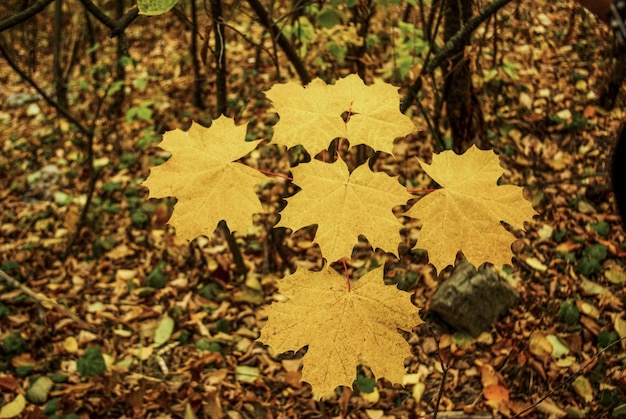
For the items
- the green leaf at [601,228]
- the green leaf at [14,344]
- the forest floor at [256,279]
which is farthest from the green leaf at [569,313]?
the green leaf at [14,344]

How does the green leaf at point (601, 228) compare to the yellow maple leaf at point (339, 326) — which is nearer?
the yellow maple leaf at point (339, 326)

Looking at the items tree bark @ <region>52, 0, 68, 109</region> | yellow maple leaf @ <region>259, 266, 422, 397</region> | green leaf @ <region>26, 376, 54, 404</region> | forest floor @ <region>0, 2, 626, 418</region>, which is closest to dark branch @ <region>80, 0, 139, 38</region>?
forest floor @ <region>0, 2, 626, 418</region>

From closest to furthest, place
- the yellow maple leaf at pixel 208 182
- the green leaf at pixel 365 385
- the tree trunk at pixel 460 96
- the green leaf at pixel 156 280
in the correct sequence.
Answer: the yellow maple leaf at pixel 208 182 → the green leaf at pixel 365 385 → the tree trunk at pixel 460 96 → the green leaf at pixel 156 280

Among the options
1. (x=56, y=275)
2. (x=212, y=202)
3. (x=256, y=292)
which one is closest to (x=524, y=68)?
(x=256, y=292)

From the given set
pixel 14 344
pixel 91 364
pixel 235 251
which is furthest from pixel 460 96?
pixel 14 344

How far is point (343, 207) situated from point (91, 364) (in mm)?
2011

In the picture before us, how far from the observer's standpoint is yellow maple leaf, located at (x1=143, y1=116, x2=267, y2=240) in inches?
49.9

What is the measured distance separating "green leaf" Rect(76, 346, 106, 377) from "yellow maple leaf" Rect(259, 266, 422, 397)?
1.67 m

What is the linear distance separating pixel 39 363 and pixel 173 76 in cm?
286

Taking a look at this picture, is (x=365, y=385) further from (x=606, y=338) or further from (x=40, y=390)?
(x=40, y=390)

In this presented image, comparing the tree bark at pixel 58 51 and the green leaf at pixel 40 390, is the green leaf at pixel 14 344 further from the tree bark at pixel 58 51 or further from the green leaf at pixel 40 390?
the tree bark at pixel 58 51

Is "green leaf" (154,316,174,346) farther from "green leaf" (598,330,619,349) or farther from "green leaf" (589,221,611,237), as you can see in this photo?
"green leaf" (589,221,611,237)

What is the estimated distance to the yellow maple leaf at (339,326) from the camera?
1205mm

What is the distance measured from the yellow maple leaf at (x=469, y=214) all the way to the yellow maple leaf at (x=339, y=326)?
18 centimetres
